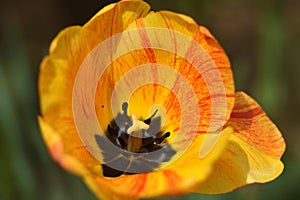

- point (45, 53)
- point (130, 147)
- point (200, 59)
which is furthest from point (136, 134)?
point (45, 53)

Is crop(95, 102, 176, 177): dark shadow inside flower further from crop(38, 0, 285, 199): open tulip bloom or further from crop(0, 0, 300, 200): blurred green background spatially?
crop(0, 0, 300, 200): blurred green background

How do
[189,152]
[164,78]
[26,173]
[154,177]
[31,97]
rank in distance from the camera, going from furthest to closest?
[31,97] → [26,173] → [164,78] → [189,152] → [154,177]

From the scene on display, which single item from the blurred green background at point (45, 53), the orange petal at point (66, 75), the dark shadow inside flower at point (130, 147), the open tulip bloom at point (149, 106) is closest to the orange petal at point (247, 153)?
the open tulip bloom at point (149, 106)

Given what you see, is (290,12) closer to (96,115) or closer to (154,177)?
(96,115)

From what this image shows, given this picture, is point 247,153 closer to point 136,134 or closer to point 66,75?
point 136,134

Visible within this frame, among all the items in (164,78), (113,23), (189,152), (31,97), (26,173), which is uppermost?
(113,23)

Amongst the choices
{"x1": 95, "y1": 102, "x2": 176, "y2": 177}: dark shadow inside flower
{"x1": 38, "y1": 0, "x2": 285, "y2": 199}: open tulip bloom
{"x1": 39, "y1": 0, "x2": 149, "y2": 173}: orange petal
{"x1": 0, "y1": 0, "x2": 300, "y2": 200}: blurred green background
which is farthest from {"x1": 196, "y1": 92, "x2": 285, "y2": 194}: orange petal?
{"x1": 0, "y1": 0, "x2": 300, "y2": 200}: blurred green background

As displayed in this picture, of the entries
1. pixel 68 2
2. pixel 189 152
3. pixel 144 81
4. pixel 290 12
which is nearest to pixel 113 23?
pixel 144 81
